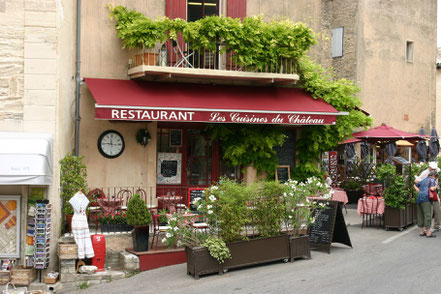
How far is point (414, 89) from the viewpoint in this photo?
2662cm

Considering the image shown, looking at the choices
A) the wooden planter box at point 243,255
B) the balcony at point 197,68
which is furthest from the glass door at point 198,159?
the wooden planter box at point 243,255

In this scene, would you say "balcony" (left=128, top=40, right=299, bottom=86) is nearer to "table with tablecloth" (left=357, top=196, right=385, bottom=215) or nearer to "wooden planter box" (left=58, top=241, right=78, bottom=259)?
"table with tablecloth" (left=357, top=196, right=385, bottom=215)

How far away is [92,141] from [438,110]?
2528cm

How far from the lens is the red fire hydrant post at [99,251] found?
1072cm

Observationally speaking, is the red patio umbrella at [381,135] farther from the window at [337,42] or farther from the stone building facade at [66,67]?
the window at [337,42]

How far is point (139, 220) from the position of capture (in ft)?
35.5

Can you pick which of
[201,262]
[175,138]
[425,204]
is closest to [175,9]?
[175,138]

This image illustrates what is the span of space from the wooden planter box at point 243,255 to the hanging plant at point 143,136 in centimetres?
426

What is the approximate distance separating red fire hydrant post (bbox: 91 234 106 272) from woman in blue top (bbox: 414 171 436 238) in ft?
25.5

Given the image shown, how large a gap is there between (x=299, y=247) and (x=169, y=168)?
4.44 m

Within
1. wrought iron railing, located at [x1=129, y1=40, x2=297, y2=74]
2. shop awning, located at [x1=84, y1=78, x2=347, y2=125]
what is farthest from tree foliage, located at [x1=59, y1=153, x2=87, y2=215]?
wrought iron railing, located at [x1=129, y1=40, x2=297, y2=74]

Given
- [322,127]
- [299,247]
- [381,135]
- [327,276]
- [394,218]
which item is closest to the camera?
[327,276]

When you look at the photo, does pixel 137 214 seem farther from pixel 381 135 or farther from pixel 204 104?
pixel 381 135

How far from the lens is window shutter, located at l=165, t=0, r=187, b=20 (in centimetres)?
1390
